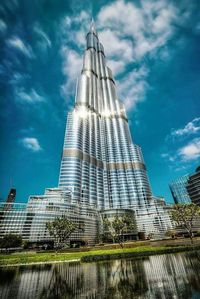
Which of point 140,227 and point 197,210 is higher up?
point 140,227

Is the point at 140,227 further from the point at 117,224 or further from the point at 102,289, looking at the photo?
the point at 102,289

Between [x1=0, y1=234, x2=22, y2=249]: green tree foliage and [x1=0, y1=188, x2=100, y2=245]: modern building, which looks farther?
[x1=0, y1=188, x2=100, y2=245]: modern building

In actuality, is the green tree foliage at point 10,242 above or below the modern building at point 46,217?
below

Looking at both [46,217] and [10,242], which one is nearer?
[10,242]

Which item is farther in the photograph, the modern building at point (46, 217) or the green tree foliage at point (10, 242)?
the modern building at point (46, 217)

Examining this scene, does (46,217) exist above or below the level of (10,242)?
above

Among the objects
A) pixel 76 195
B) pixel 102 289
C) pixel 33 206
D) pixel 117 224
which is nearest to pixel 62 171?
pixel 76 195

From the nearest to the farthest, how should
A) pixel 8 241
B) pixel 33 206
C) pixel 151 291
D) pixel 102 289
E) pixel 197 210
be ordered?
pixel 151 291 < pixel 102 289 < pixel 197 210 < pixel 8 241 < pixel 33 206

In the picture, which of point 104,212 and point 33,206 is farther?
point 104,212

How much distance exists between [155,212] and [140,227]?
21.2m

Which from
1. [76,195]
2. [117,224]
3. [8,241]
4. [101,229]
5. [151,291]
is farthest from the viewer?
[76,195]

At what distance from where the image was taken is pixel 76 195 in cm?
17250

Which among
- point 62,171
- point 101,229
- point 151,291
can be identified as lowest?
point 151,291

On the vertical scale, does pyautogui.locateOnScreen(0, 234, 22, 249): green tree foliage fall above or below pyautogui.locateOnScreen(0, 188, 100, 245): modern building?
below
